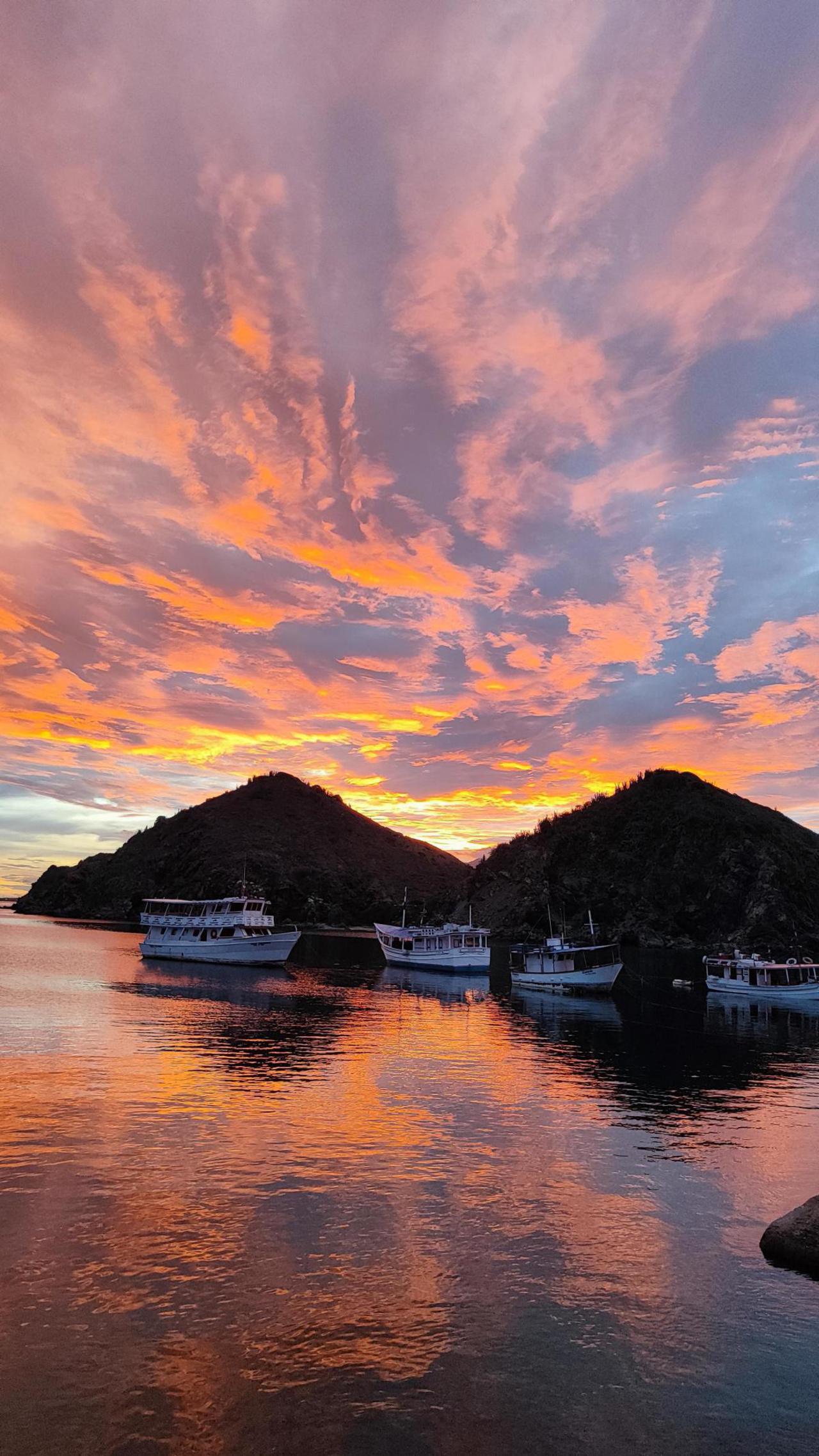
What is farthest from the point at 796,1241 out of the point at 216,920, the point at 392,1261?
the point at 216,920

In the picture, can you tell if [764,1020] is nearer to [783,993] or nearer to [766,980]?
[783,993]

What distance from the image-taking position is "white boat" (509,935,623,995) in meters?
85.1

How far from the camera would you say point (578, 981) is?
85.6 m

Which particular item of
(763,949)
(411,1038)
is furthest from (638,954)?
(411,1038)

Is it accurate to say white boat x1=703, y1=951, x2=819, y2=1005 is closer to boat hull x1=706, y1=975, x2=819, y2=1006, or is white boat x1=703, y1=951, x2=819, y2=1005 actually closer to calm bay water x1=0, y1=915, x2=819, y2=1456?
boat hull x1=706, y1=975, x2=819, y2=1006

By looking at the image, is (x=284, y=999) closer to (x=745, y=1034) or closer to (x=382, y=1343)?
(x=745, y=1034)

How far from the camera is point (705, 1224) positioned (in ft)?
58.4

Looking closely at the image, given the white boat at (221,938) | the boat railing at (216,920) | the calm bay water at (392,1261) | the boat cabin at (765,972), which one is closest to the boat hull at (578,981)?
the boat cabin at (765,972)

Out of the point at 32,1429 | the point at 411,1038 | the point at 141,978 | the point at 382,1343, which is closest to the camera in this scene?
the point at 32,1429

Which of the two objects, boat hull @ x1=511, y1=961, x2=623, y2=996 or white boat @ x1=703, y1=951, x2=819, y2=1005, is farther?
boat hull @ x1=511, y1=961, x2=623, y2=996

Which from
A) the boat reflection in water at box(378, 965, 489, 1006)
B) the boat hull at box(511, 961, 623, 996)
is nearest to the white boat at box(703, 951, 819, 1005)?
the boat hull at box(511, 961, 623, 996)

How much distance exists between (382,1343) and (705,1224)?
9.53 meters

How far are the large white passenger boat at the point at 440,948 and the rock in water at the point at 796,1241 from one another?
85.0 meters

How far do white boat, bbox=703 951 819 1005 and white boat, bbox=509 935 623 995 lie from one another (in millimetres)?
12221
